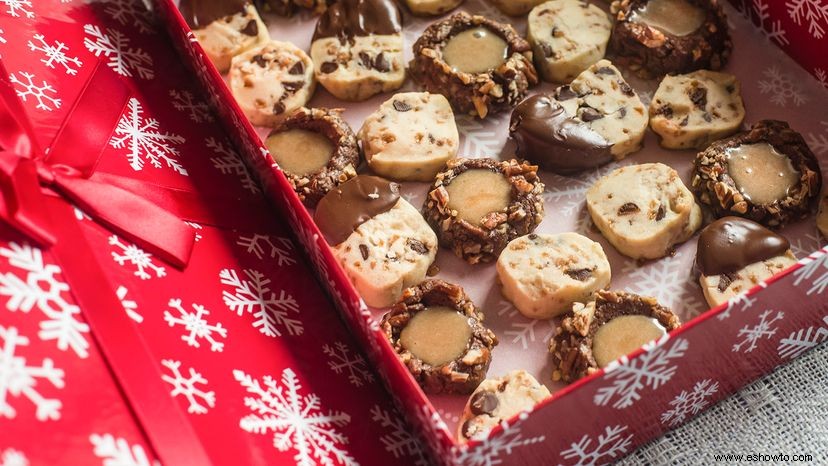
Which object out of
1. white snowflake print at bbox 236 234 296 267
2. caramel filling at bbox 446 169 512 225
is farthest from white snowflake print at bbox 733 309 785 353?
white snowflake print at bbox 236 234 296 267

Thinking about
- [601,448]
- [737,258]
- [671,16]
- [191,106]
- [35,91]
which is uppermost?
[35,91]

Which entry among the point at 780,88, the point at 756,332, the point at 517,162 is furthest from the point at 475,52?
the point at 756,332

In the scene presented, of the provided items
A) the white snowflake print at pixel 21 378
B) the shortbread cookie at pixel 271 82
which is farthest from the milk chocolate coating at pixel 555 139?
the white snowflake print at pixel 21 378

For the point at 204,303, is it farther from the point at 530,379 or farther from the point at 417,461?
the point at 530,379

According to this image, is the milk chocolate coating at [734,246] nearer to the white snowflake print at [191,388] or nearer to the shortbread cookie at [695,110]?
the shortbread cookie at [695,110]

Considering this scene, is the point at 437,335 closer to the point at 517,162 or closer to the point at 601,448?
the point at 601,448

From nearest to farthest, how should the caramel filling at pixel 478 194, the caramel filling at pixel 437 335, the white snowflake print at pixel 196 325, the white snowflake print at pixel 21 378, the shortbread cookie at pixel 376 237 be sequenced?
the white snowflake print at pixel 21 378 → the white snowflake print at pixel 196 325 → the caramel filling at pixel 437 335 → the shortbread cookie at pixel 376 237 → the caramel filling at pixel 478 194
